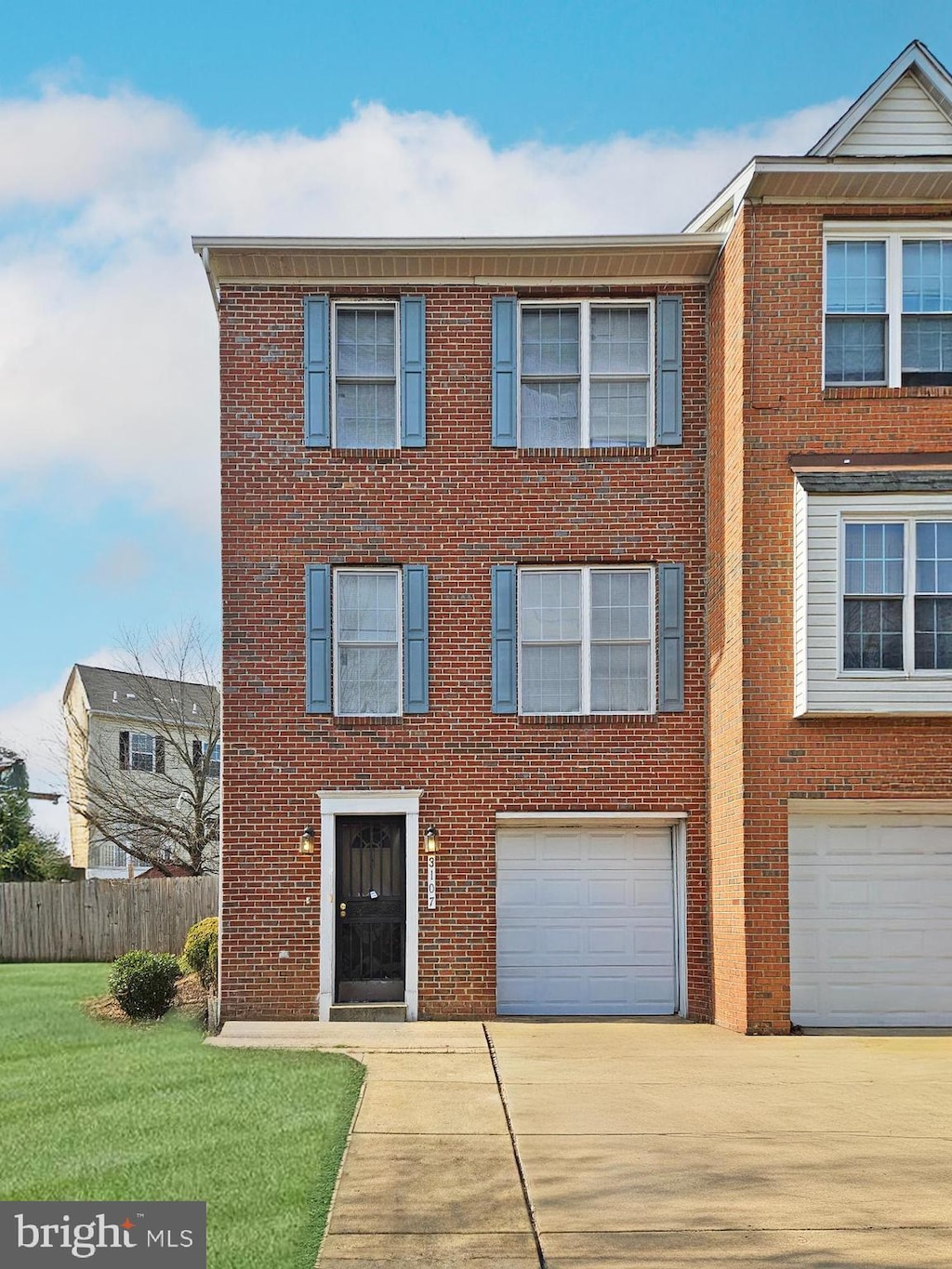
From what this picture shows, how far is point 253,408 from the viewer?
15688 mm

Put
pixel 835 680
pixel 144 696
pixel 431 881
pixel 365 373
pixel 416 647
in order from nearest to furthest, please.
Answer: pixel 835 680 < pixel 431 881 < pixel 416 647 < pixel 365 373 < pixel 144 696

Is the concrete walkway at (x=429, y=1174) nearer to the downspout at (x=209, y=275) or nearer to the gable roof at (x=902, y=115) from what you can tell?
the downspout at (x=209, y=275)

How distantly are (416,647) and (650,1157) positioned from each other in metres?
7.92

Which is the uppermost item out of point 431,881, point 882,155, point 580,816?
point 882,155

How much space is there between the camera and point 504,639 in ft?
51.0

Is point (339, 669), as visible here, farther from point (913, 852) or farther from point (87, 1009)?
point (913, 852)

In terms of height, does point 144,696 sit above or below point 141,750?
above

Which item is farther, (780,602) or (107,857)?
(107,857)

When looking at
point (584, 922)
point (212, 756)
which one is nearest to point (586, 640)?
point (584, 922)

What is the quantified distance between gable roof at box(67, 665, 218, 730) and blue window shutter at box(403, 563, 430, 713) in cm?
1703

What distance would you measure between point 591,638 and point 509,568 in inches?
48.0

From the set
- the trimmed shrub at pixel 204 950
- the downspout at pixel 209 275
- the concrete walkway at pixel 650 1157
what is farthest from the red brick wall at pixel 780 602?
the trimmed shrub at pixel 204 950

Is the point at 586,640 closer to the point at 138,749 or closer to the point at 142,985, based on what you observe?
the point at 142,985

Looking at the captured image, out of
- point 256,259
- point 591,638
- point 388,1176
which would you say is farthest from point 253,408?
point 388,1176
